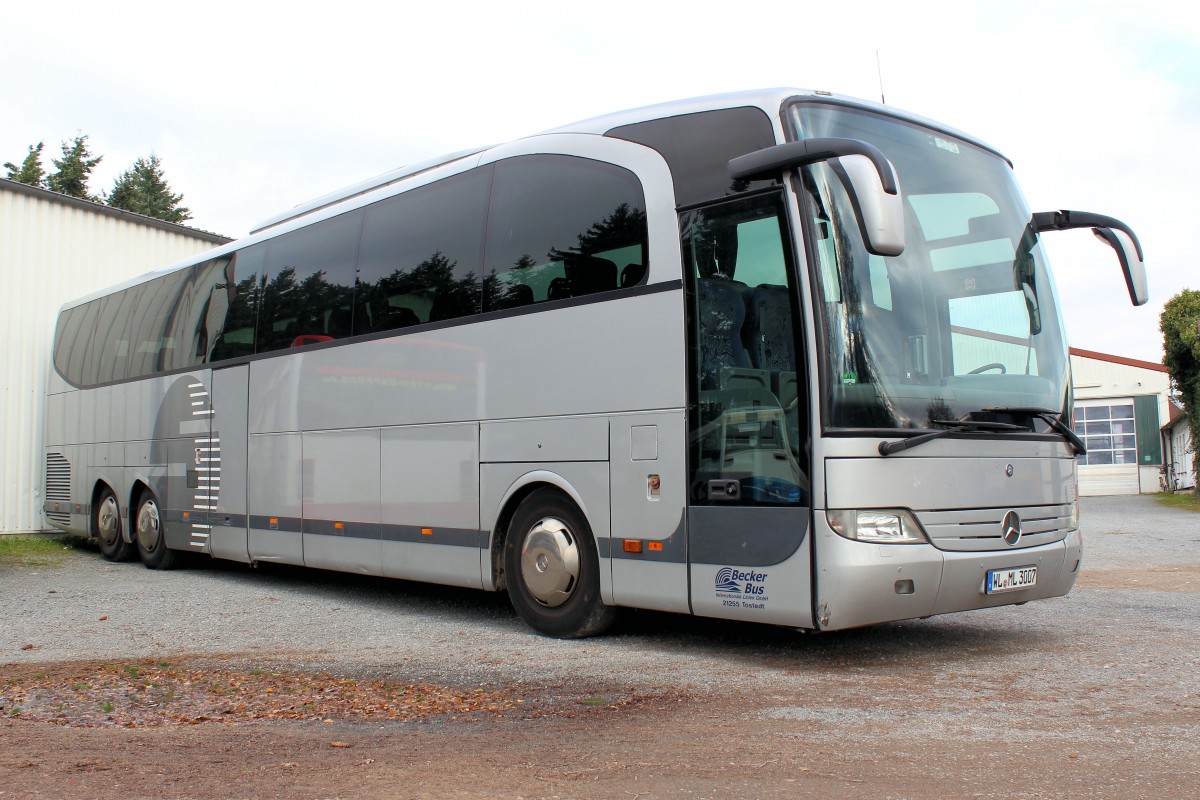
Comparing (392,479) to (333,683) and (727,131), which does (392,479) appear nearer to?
(333,683)

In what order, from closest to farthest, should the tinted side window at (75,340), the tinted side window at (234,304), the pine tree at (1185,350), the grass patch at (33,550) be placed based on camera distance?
the tinted side window at (234,304) → the grass patch at (33,550) → the tinted side window at (75,340) → the pine tree at (1185,350)

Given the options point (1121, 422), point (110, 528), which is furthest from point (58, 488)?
point (1121, 422)

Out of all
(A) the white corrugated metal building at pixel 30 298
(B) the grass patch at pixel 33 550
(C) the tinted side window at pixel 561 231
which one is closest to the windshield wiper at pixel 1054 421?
(C) the tinted side window at pixel 561 231

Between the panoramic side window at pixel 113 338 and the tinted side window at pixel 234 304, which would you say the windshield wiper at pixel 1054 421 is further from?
the panoramic side window at pixel 113 338

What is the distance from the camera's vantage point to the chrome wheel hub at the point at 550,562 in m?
7.97

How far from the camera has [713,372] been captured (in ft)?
22.9

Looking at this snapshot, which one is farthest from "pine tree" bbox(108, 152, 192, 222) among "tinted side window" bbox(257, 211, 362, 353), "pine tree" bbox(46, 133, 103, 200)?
"tinted side window" bbox(257, 211, 362, 353)

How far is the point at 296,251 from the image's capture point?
11547 millimetres

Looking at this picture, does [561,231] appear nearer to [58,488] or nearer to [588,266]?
[588,266]

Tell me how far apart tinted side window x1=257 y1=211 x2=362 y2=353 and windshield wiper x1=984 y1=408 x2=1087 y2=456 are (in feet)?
19.7

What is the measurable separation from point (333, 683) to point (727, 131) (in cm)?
415

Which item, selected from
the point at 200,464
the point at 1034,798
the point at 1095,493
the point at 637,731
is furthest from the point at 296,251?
the point at 1095,493

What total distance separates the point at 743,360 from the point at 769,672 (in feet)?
6.20

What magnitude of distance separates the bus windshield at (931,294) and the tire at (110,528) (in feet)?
37.7
